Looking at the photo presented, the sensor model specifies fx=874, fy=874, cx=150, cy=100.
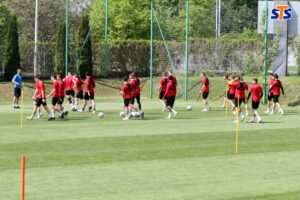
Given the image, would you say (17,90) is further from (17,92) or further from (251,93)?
(251,93)

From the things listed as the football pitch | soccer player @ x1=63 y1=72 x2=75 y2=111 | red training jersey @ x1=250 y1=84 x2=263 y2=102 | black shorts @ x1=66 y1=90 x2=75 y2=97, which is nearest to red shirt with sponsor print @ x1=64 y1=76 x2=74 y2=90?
soccer player @ x1=63 y1=72 x2=75 y2=111

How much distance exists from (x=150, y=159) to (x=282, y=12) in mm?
32455

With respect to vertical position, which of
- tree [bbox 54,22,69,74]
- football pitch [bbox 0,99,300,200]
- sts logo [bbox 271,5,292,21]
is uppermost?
sts logo [bbox 271,5,292,21]

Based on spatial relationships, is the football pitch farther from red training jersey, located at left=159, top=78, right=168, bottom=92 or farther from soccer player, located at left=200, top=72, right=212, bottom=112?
soccer player, located at left=200, top=72, right=212, bottom=112

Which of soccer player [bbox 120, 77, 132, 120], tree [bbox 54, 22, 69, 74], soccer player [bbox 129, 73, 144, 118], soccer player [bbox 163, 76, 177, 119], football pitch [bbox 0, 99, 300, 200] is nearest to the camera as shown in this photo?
football pitch [bbox 0, 99, 300, 200]

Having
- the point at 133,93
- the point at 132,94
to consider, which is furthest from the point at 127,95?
the point at 133,93

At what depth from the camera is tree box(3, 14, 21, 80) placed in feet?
191

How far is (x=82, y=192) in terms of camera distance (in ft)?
56.4

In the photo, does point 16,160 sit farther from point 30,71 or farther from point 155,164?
point 30,71

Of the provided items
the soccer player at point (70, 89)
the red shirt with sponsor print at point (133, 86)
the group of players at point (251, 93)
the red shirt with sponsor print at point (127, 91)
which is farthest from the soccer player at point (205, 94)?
the red shirt with sponsor print at point (127, 91)

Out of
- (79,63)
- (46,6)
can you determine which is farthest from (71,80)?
(46,6)

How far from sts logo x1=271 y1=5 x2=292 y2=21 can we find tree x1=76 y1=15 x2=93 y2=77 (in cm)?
1317

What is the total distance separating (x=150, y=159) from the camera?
891 inches

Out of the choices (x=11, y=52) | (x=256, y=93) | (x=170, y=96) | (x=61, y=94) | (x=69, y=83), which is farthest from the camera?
(x=11, y=52)
